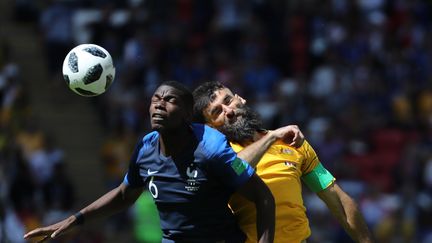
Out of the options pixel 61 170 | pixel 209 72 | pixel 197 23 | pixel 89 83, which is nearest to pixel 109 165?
pixel 61 170

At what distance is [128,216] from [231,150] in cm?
905

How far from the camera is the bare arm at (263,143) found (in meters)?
6.92

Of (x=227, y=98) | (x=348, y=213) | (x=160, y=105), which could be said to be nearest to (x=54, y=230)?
(x=160, y=105)

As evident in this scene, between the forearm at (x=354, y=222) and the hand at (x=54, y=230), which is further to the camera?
the forearm at (x=354, y=222)

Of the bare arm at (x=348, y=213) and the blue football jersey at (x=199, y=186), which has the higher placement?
the blue football jersey at (x=199, y=186)

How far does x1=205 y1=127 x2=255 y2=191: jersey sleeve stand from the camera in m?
6.73

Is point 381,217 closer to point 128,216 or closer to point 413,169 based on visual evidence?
point 413,169

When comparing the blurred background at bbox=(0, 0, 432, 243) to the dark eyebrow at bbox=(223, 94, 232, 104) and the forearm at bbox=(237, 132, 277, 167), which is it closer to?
the dark eyebrow at bbox=(223, 94, 232, 104)

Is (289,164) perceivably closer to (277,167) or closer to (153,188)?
(277,167)

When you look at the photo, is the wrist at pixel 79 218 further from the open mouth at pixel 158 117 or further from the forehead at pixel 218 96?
the forehead at pixel 218 96

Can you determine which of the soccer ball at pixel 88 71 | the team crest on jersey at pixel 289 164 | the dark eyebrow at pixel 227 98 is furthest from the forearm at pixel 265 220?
the soccer ball at pixel 88 71

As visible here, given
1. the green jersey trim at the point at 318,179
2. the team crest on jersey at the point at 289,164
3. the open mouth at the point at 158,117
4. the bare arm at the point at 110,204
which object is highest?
the open mouth at the point at 158,117

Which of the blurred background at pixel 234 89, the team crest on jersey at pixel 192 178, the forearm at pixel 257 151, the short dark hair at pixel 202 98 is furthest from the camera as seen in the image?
the blurred background at pixel 234 89

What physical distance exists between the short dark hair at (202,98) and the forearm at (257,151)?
1.90 feet
